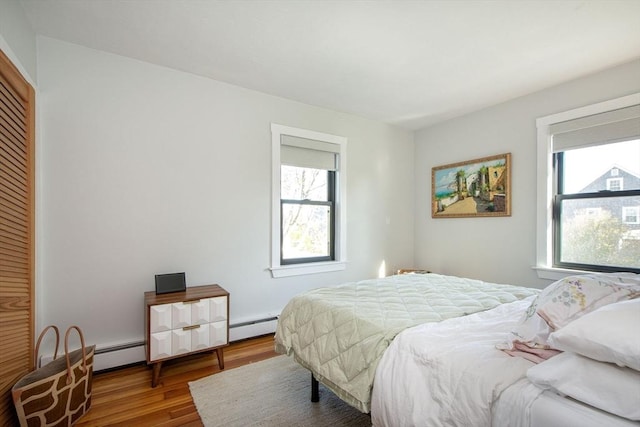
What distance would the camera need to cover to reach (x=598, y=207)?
9.00ft

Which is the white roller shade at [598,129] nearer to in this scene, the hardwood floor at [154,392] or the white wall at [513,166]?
the white wall at [513,166]

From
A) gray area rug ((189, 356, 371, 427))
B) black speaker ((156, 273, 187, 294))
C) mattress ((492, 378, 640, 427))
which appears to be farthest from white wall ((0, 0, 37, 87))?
mattress ((492, 378, 640, 427))

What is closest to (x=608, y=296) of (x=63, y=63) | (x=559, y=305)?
(x=559, y=305)

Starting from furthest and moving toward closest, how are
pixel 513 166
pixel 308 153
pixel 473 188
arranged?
pixel 473 188, pixel 308 153, pixel 513 166

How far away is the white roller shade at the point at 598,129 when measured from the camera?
8.13 ft

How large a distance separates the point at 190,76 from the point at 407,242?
11.0ft

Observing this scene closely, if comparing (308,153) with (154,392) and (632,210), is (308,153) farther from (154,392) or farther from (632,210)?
(632,210)

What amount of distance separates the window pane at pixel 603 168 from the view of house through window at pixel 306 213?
8.03 feet

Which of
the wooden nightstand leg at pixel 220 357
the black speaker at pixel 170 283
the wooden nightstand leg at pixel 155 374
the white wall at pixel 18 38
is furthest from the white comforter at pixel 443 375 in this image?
the white wall at pixel 18 38

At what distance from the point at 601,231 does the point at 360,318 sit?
106 inches

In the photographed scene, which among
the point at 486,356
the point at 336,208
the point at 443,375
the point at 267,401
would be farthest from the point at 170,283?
the point at 486,356

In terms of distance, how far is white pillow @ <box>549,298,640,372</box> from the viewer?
792 millimetres

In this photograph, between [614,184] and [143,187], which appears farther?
[614,184]

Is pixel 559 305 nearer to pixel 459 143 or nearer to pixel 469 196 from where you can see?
pixel 469 196
